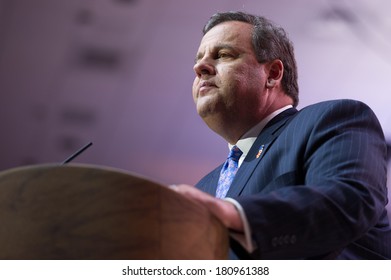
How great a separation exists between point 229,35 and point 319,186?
939 millimetres

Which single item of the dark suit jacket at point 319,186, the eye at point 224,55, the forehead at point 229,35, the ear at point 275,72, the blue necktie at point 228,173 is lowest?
the blue necktie at point 228,173

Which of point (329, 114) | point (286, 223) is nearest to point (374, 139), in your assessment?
point (329, 114)

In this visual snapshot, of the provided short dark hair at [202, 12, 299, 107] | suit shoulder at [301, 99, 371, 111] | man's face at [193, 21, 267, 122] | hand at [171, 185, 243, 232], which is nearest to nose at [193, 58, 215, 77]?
man's face at [193, 21, 267, 122]

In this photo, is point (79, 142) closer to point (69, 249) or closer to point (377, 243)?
point (377, 243)

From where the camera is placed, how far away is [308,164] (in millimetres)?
1259

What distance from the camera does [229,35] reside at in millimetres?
1858

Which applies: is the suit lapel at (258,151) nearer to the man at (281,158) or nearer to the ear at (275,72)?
the man at (281,158)

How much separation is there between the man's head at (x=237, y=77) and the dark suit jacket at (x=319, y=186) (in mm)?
132

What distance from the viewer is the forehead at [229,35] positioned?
1837 mm

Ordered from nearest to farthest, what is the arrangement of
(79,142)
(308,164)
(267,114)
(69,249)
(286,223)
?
(69,249) → (286,223) → (308,164) → (267,114) → (79,142)

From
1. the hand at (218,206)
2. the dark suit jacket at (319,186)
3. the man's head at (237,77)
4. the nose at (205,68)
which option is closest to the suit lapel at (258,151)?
the dark suit jacket at (319,186)

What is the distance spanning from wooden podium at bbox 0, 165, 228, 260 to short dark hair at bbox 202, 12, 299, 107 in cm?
110
